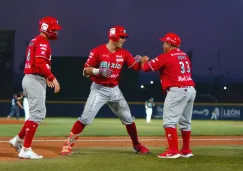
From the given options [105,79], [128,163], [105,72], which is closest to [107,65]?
[105,79]

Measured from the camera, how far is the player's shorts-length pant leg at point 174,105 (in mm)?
7023

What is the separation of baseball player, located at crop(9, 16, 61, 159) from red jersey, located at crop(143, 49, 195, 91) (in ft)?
5.34

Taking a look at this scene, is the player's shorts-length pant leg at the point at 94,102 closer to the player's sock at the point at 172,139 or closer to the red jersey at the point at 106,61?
the red jersey at the point at 106,61

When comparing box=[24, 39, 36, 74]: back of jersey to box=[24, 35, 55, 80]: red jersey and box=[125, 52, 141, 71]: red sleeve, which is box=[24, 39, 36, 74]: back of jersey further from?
box=[125, 52, 141, 71]: red sleeve

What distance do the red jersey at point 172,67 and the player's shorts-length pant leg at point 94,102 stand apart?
0.85 meters

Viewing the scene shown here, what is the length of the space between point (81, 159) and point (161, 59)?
2.08m

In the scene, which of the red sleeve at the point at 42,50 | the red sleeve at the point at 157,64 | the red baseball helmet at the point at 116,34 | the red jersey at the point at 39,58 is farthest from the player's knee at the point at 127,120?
the red sleeve at the point at 42,50

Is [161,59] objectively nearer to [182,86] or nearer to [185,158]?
[182,86]

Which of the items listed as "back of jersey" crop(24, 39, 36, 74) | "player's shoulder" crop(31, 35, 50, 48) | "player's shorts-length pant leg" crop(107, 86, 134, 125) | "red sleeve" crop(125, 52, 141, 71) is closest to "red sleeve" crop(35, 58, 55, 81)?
"back of jersey" crop(24, 39, 36, 74)

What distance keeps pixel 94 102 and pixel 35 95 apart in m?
1.07

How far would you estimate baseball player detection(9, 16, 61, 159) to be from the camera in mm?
6750

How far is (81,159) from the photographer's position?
6.61 metres

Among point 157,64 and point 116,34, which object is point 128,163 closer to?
point 157,64

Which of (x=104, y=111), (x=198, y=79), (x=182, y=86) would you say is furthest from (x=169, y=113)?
(x=198, y=79)
